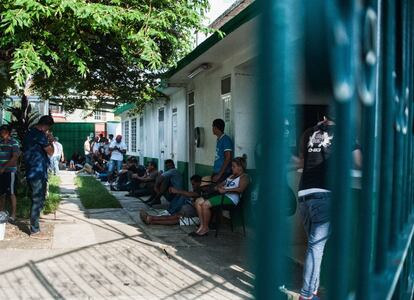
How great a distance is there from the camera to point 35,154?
24.6 feet

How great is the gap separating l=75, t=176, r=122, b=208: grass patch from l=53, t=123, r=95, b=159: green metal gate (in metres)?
14.1

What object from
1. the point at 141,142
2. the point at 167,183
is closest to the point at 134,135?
the point at 141,142

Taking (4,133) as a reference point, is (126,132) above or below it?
above

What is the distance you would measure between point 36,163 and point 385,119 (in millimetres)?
6824

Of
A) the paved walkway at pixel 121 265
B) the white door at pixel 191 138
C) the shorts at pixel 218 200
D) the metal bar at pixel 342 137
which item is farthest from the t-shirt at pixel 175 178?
the metal bar at pixel 342 137

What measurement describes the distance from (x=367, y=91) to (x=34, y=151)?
7104mm

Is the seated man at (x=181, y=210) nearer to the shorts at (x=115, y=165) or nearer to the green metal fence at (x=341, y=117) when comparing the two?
the green metal fence at (x=341, y=117)

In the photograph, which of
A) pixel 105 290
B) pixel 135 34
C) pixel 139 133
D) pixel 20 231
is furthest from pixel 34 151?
pixel 139 133

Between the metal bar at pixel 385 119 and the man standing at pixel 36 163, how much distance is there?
6.76m

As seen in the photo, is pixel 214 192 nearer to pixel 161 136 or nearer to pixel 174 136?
pixel 174 136

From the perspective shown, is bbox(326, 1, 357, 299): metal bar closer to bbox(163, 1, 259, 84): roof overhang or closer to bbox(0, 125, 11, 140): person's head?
bbox(163, 1, 259, 84): roof overhang

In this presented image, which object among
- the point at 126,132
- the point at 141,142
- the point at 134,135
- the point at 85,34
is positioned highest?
the point at 85,34

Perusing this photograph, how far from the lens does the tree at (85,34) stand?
18.5 feet

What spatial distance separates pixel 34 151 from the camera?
7516 millimetres
